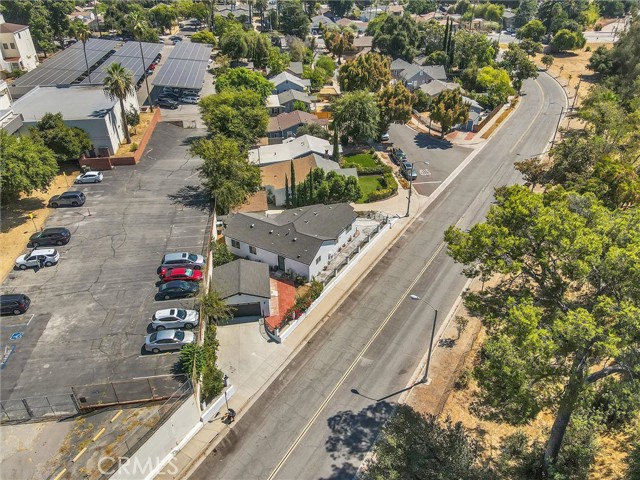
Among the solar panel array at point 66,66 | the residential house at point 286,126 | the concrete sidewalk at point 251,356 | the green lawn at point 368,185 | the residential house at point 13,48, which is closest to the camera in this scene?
the concrete sidewalk at point 251,356

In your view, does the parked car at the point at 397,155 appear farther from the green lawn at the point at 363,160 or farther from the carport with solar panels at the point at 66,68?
the carport with solar panels at the point at 66,68

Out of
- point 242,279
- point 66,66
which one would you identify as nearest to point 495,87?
point 242,279

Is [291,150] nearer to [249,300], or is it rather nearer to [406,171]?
[406,171]

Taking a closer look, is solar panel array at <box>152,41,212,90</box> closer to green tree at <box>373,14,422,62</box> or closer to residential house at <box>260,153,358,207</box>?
residential house at <box>260,153,358,207</box>

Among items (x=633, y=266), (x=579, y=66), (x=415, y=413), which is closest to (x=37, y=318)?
(x=415, y=413)

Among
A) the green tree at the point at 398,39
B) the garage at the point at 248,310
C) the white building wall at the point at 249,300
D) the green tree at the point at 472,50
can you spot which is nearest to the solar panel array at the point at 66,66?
the white building wall at the point at 249,300

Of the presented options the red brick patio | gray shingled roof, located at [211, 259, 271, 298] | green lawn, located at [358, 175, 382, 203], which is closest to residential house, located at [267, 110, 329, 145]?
green lawn, located at [358, 175, 382, 203]
